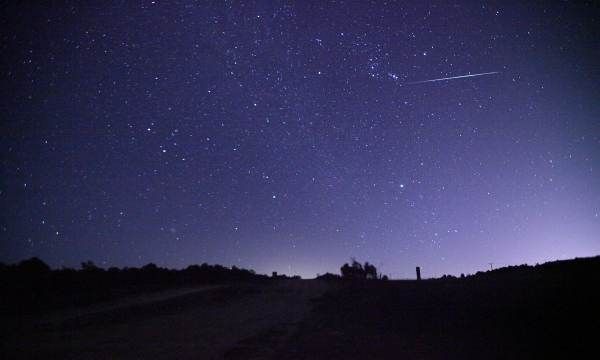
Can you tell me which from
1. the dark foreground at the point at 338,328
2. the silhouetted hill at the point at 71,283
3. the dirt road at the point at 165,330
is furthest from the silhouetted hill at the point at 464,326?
the silhouetted hill at the point at 71,283

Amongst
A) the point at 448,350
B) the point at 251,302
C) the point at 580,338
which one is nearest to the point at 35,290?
the point at 251,302

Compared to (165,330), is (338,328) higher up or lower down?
lower down

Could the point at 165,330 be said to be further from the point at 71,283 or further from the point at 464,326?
the point at 71,283

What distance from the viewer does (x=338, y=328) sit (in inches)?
520

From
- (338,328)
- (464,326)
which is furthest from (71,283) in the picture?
(464,326)

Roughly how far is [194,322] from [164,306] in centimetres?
557

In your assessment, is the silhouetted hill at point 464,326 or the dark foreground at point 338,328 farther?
the dark foreground at point 338,328

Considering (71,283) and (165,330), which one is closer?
(165,330)

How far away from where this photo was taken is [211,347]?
1052 centimetres

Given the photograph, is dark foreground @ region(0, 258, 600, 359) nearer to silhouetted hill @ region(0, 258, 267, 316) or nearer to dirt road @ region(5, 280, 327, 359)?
dirt road @ region(5, 280, 327, 359)

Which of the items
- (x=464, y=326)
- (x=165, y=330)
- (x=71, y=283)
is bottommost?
(x=464, y=326)

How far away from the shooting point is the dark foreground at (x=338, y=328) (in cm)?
969

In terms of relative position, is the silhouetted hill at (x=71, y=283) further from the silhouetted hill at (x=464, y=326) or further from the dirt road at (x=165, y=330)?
the silhouetted hill at (x=464, y=326)

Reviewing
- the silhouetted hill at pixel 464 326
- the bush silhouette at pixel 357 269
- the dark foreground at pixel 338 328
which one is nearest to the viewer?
the silhouetted hill at pixel 464 326
